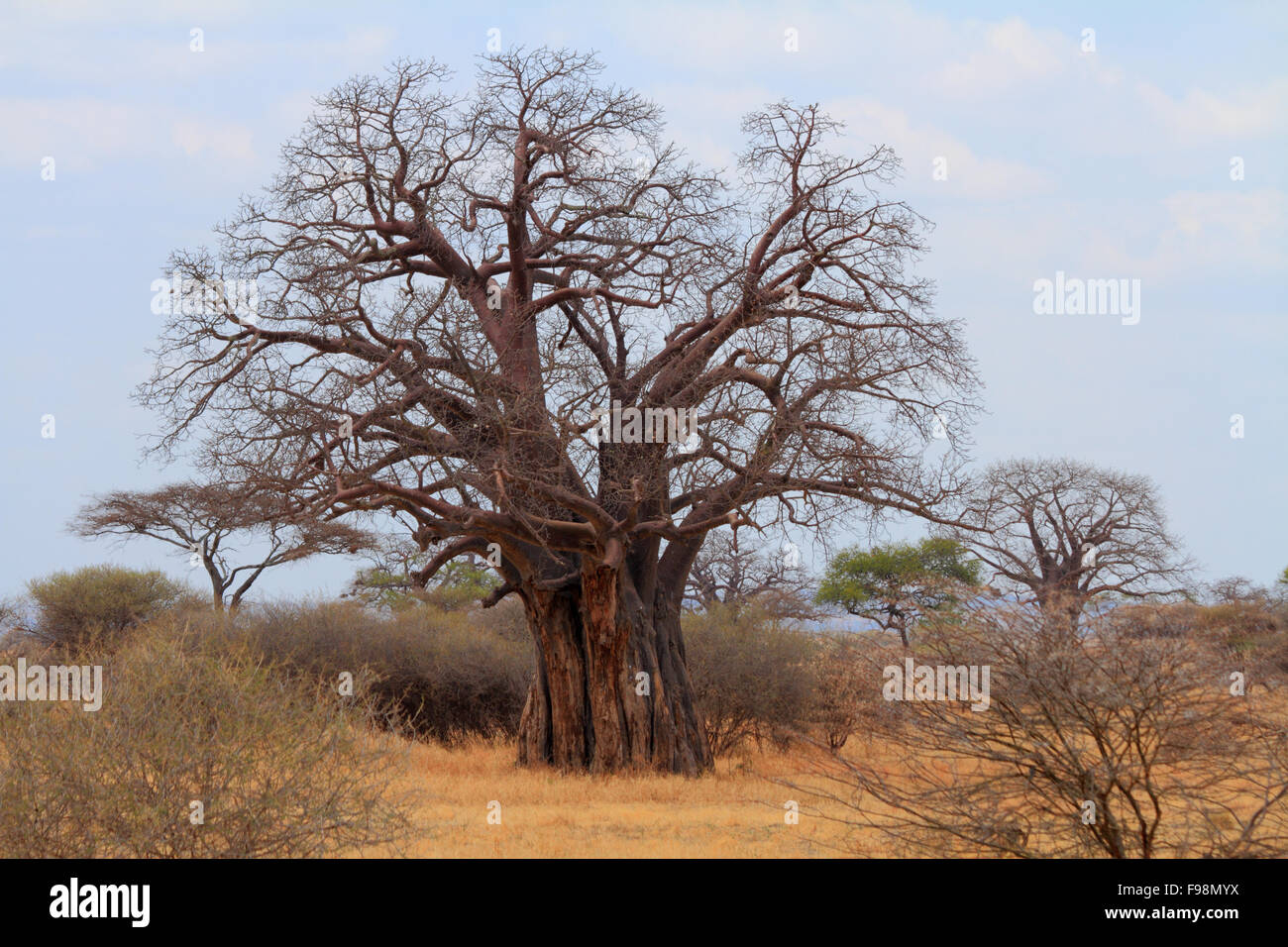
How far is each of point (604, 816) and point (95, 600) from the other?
66.1 ft

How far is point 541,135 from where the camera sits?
14344mm

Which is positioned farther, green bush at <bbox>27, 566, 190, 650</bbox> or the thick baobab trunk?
green bush at <bbox>27, 566, 190, 650</bbox>

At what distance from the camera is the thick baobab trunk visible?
1402cm

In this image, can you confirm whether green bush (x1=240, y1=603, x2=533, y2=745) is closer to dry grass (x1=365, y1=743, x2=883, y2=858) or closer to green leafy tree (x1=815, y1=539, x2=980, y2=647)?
dry grass (x1=365, y1=743, x2=883, y2=858)

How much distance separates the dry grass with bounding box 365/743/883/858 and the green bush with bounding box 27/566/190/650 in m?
14.2

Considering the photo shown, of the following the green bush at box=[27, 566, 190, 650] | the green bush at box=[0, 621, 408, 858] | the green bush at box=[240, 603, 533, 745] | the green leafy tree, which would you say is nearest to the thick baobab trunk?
the green bush at box=[240, 603, 533, 745]

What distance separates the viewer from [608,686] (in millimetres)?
14188

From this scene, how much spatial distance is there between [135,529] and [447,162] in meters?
17.8

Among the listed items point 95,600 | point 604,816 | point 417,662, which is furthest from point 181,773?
point 95,600

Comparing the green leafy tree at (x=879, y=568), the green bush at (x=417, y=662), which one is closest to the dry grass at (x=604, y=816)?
the green bush at (x=417, y=662)

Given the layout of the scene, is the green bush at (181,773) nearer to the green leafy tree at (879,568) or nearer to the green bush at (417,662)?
the green bush at (417,662)

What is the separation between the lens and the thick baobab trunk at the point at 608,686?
552 inches
